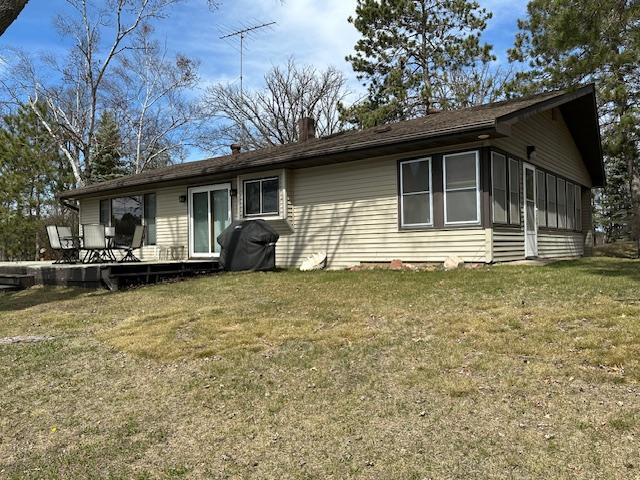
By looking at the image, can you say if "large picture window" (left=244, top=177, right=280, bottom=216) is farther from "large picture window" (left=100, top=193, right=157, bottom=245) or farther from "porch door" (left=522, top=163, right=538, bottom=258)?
"porch door" (left=522, top=163, right=538, bottom=258)

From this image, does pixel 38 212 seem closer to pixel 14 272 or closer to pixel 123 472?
pixel 14 272

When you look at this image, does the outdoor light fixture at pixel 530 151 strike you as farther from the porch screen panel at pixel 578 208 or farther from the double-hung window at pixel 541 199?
the porch screen panel at pixel 578 208

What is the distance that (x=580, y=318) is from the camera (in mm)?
5129

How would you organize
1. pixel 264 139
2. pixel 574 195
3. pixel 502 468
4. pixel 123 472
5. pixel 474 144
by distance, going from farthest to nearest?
pixel 264 139 < pixel 574 195 < pixel 474 144 < pixel 123 472 < pixel 502 468

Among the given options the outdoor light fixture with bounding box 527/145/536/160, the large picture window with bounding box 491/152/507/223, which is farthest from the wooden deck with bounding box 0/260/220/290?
the outdoor light fixture with bounding box 527/145/536/160

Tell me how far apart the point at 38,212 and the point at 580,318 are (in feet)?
78.6

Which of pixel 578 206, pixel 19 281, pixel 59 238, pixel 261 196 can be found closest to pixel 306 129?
pixel 261 196

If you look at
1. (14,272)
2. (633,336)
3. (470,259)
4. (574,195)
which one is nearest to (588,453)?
(633,336)

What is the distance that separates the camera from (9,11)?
680 cm

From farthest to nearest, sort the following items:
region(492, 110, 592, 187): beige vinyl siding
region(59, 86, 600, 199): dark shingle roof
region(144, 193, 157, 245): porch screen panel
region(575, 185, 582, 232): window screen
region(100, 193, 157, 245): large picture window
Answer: region(575, 185, 582, 232): window screen → region(100, 193, 157, 245): large picture window → region(144, 193, 157, 245): porch screen panel → region(492, 110, 592, 187): beige vinyl siding → region(59, 86, 600, 199): dark shingle roof

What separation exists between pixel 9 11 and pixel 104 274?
15.7 feet

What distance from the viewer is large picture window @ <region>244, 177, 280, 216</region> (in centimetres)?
1284

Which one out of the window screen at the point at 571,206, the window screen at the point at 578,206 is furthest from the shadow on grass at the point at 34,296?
the window screen at the point at 578,206

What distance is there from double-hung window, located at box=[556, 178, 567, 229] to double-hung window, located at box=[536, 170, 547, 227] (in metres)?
1.44
